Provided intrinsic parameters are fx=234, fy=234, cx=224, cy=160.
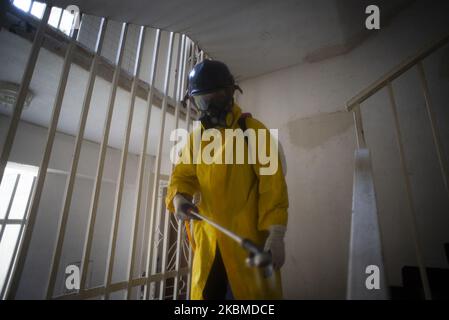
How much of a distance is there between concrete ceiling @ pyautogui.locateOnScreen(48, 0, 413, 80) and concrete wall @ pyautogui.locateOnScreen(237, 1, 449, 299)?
18 cm

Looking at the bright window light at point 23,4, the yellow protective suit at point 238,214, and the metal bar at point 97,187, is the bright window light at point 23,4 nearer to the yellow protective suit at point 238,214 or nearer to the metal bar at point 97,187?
the metal bar at point 97,187

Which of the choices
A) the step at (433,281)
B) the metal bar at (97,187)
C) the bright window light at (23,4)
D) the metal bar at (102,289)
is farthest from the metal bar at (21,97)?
the step at (433,281)

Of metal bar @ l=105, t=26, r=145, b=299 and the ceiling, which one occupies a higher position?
the ceiling

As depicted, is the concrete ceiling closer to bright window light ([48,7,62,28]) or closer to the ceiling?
the ceiling

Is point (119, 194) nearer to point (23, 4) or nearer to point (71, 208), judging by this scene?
point (23, 4)

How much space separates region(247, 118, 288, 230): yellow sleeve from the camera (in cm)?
89

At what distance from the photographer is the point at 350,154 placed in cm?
181

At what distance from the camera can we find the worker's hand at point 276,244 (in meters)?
0.83

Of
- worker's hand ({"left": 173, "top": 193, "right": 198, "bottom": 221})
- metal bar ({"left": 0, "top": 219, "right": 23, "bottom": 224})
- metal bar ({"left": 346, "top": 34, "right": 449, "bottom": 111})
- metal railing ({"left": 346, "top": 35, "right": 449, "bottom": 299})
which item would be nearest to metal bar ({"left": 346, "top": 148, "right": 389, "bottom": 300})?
metal railing ({"left": 346, "top": 35, "right": 449, "bottom": 299})

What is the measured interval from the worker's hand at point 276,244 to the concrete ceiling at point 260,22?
151 centimetres

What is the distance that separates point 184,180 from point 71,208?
3330 mm

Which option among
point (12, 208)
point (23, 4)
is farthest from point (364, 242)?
point (12, 208)
